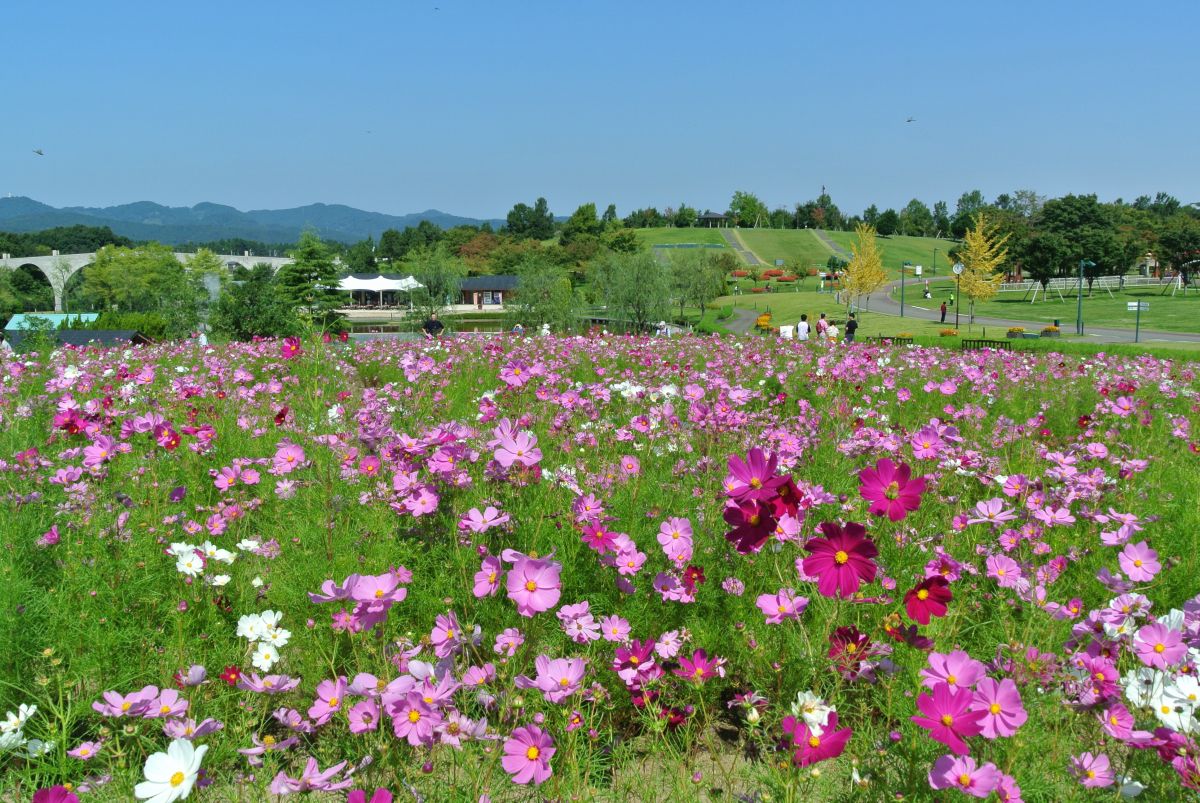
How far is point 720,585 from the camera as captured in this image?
287cm

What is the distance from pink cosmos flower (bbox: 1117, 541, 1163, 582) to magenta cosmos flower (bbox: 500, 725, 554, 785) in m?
1.67

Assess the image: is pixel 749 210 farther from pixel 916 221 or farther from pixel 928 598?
pixel 928 598

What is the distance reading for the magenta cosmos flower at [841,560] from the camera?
4.85ft

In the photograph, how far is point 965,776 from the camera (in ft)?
4.19

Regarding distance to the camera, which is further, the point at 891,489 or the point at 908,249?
the point at 908,249

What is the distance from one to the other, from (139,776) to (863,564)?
6.06ft

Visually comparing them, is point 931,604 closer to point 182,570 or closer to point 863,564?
point 863,564

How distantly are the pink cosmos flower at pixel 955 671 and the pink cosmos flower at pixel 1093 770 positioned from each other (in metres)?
0.28

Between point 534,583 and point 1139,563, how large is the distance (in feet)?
5.56

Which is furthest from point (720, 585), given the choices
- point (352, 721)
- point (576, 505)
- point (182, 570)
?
point (182, 570)

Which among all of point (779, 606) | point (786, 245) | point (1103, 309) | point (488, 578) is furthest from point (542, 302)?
point (786, 245)

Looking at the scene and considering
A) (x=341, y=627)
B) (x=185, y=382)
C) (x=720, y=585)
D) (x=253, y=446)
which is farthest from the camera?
(x=185, y=382)

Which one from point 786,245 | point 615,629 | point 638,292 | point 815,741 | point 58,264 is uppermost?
point 786,245

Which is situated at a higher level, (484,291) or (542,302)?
(484,291)
